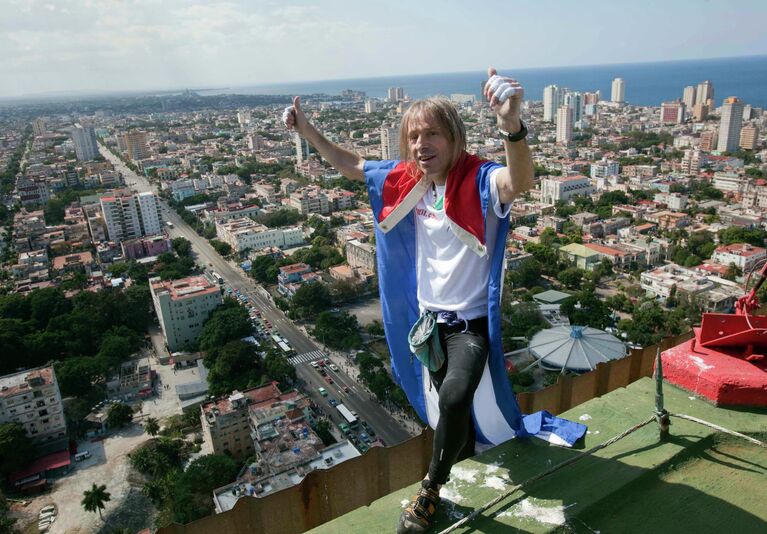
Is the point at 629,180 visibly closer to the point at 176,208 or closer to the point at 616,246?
the point at 616,246

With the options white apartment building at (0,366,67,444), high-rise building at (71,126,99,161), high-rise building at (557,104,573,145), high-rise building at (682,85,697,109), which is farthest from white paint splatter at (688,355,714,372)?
high-rise building at (682,85,697,109)

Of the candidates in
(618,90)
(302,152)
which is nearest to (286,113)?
(302,152)

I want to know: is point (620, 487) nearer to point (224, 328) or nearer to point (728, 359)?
point (728, 359)

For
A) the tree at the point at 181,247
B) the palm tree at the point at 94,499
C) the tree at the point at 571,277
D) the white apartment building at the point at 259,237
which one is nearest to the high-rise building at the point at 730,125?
the tree at the point at 571,277

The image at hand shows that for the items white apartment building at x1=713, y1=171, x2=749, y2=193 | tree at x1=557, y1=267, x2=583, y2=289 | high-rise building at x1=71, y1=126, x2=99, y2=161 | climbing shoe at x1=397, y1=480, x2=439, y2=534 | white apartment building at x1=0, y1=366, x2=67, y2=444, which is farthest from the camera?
high-rise building at x1=71, y1=126, x2=99, y2=161

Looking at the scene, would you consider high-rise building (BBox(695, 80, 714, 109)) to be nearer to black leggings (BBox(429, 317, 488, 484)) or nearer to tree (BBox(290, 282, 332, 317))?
tree (BBox(290, 282, 332, 317))

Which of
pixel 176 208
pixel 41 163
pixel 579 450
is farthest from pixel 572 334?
pixel 41 163

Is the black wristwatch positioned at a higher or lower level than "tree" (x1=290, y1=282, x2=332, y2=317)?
higher

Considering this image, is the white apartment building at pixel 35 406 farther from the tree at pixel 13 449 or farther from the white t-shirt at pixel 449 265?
the white t-shirt at pixel 449 265
